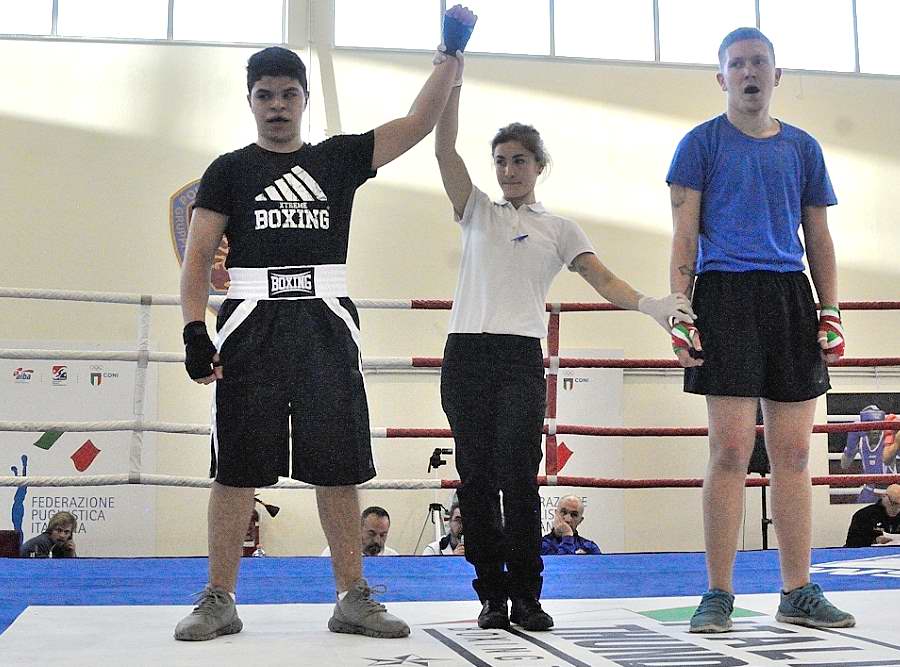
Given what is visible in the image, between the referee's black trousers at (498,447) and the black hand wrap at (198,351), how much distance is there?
20.1 inches

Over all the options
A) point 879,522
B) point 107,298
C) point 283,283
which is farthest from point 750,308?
point 879,522

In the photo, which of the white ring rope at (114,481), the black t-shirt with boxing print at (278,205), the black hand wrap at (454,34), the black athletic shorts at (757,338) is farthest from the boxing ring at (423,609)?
the black hand wrap at (454,34)

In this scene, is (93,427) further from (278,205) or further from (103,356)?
(278,205)

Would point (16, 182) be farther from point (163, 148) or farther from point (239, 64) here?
point (239, 64)

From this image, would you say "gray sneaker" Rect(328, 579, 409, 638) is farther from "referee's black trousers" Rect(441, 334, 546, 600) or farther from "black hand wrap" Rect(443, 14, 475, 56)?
"black hand wrap" Rect(443, 14, 475, 56)

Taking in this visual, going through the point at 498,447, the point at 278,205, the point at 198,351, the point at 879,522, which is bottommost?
the point at 879,522

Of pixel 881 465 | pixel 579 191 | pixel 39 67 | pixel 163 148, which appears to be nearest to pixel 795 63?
pixel 579 191

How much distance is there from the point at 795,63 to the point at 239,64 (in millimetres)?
4501

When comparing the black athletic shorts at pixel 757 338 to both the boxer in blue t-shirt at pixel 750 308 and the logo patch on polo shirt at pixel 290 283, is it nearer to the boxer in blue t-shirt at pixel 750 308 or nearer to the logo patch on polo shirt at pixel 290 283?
the boxer in blue t-shirt at pixel 750 308

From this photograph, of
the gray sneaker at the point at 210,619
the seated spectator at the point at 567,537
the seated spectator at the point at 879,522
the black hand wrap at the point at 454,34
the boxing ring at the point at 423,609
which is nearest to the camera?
the boxing ring at the point at 423,609

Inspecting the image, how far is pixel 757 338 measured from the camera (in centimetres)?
211

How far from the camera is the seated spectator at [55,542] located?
5.64 metres

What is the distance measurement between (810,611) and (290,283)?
1208mm

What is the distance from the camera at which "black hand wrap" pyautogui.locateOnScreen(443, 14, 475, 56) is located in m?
2.16
